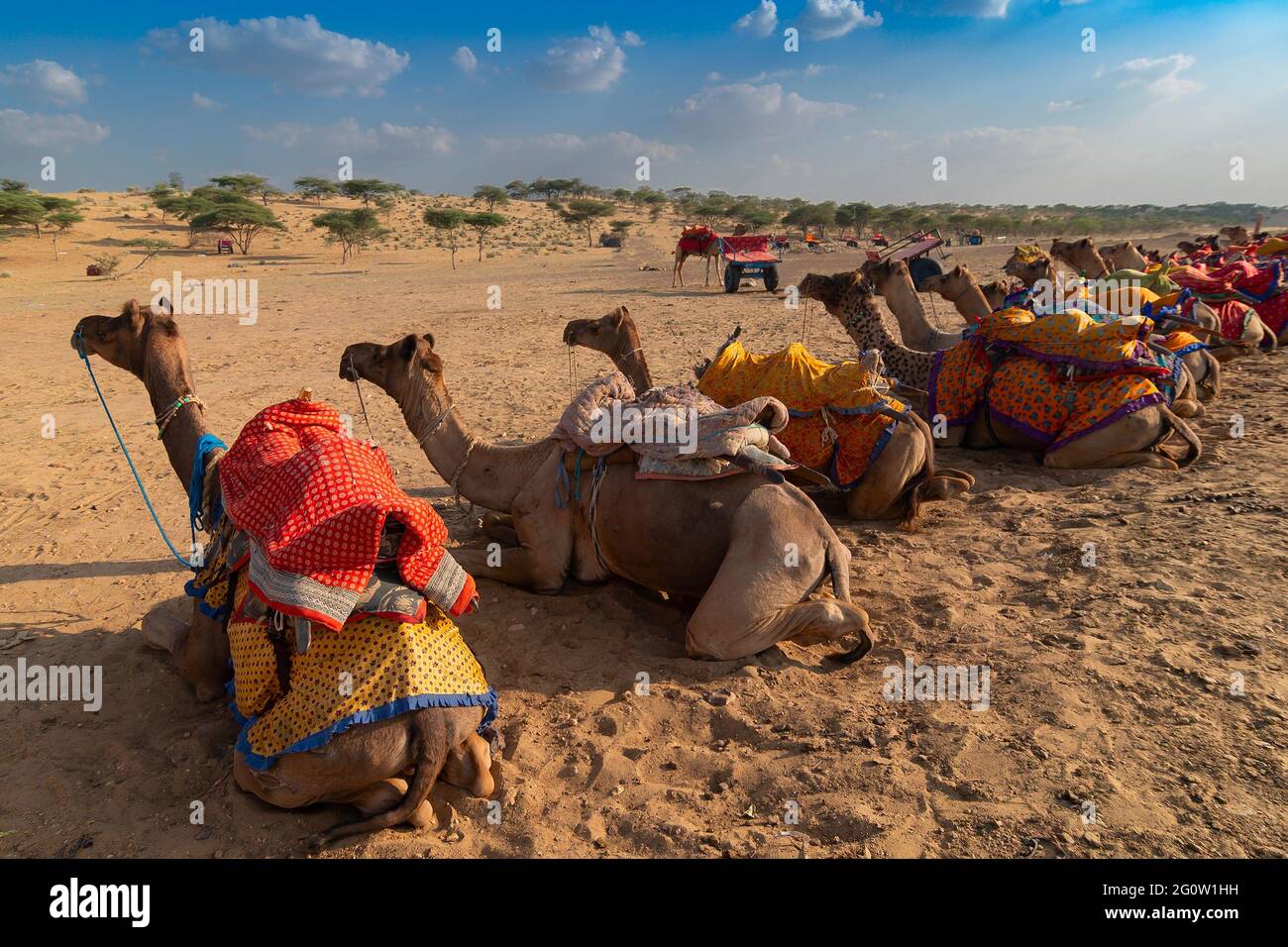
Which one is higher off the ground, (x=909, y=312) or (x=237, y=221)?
(x=237, y=221)

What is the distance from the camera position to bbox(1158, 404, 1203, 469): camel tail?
7.05 m

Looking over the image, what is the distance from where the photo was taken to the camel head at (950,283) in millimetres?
9445

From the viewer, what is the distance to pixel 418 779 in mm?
3012

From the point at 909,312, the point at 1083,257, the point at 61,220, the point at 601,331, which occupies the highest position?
the point at 61,220

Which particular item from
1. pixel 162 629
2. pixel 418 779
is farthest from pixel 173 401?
pixel 418 779

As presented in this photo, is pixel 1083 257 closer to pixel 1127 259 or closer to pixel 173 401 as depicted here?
pixel 1127 259

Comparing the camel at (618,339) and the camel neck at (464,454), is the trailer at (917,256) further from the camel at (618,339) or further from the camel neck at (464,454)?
the camel neck at (464,454)

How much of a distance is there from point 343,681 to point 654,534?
2.06 meters

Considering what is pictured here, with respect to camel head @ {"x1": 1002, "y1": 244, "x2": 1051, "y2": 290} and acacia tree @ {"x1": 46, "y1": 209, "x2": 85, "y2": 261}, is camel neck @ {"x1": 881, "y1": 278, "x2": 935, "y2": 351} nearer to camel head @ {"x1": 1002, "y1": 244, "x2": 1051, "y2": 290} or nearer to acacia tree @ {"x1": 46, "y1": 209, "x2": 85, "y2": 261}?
camel head @ {"x1": 1002, "y1": 244, "x2": 1051, "y2": 290}

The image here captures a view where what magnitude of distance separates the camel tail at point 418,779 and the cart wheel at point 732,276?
21768mm

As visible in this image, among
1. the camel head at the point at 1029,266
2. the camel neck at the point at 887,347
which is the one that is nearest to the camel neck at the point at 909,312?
the camel neck at the point at 887,347

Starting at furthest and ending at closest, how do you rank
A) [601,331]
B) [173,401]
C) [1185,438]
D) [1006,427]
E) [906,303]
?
1. [906,303]
2. [1006,427]
3. [601,331]
4. [1185,438]
5. [173,401]
